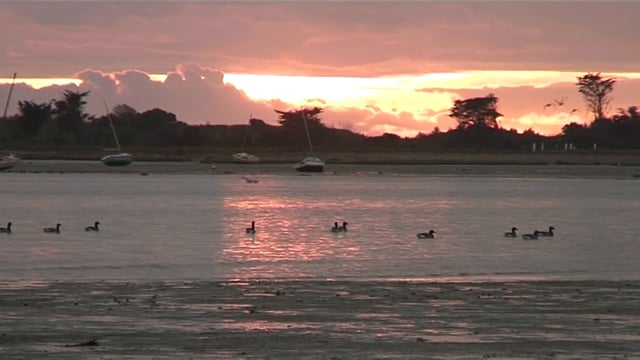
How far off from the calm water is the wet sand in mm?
3017

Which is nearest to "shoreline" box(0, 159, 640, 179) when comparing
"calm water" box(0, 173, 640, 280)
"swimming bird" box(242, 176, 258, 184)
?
"swimming bird" box(242, 176, 258, 184)

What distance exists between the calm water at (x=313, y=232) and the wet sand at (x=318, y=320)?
3017 mm

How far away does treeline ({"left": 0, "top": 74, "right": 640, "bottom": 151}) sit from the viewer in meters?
125

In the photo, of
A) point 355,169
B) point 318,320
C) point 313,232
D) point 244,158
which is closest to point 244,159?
point 244,158

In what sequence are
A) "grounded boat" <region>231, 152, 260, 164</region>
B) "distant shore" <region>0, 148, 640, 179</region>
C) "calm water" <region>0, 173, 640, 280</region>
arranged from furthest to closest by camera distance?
"grounded boat" <region>231, 152, 260, 164</region> → "distant shore" <region>0, 148, 640, 179</region> → "calm water" <region>0, 173, 640, 280</region>

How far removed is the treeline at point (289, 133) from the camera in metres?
125

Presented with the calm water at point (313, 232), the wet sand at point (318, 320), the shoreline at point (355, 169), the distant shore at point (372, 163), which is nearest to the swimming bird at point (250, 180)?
the calm water at point (313, 232)

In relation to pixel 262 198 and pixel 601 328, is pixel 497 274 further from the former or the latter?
pixel 262 198

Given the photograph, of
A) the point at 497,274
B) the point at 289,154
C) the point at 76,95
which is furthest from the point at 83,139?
the point at 497,274

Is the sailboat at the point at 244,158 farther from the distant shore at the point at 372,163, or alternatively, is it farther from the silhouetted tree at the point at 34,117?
the silhouetted tree at the point at 34,117

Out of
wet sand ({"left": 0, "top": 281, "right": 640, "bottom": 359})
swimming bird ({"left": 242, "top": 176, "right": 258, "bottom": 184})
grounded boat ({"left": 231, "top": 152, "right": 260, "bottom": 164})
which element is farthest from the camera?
grounded boat ({"left": 231, "top": 152, "right": 260, "bottom": 164})

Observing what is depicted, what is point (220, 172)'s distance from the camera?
105438 millimetres

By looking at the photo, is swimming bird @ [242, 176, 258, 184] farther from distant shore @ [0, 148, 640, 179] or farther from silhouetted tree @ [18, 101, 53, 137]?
silhouetted tree @ [18, 101, 53, 137]

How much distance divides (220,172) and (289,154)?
18.3 meters
